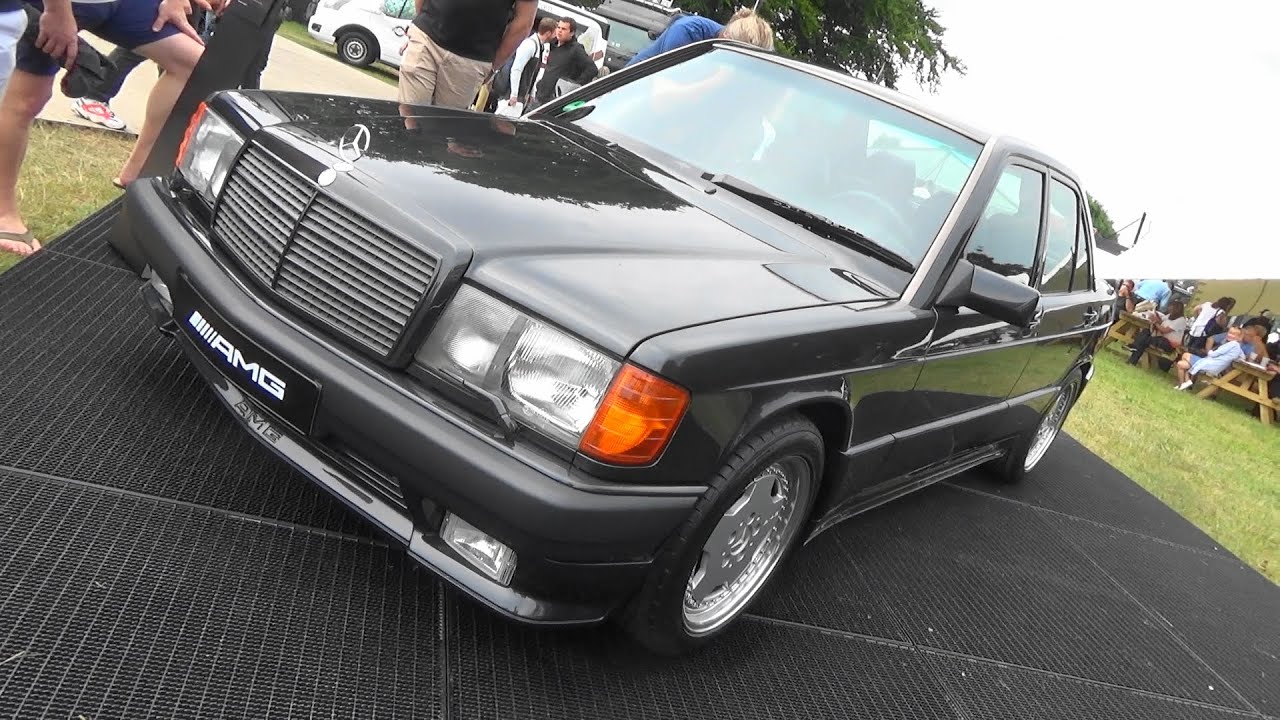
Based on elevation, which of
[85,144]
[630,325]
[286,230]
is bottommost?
[85,144]

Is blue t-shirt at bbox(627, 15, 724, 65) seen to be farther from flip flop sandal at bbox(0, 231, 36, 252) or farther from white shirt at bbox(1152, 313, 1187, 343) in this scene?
white shirt at bbox(1152, 313, 1187, 343)

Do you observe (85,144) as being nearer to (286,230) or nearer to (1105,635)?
(286,230)

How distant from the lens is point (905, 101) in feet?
10.7

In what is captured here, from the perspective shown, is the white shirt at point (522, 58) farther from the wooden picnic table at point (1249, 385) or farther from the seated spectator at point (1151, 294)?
the seated spectator at point (1151, 294)

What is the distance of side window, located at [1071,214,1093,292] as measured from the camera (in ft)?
14.1

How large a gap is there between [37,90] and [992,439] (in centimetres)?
412

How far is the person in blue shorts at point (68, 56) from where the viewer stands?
3289 millimetres

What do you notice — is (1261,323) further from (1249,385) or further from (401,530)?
(401,530)

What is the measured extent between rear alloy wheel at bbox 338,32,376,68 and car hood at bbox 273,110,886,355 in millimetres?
14929

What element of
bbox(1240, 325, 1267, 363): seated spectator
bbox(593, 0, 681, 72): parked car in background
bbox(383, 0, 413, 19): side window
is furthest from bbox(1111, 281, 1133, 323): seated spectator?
bbox(383, 0, 413, 19): side window

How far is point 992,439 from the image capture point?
3.93 metres

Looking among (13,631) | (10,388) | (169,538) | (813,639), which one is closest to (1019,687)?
(813,639)

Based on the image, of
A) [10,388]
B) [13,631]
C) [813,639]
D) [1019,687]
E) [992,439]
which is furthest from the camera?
[992,439]

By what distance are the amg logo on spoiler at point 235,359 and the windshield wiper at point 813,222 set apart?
153 centimetres
